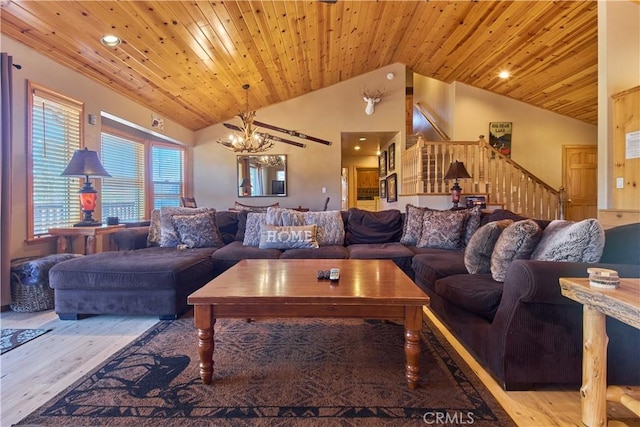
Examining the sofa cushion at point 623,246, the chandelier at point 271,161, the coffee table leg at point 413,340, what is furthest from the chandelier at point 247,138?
the sofa cushion at point 623,246

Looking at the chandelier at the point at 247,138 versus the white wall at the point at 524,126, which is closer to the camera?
the chandelier at the point at 247,138

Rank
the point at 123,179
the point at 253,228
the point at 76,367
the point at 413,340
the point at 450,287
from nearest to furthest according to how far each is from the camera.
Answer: the point at 413,340, the point at 76,367, the point at 450,287, the point at 253,228, the point at 123,179

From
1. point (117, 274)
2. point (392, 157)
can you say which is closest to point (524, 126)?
point (392, 157)

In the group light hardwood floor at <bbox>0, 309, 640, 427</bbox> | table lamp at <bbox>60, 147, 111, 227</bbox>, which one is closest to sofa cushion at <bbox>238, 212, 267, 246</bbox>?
light hardwood floor at <bbox>0, 309, 640, 427</bbox>

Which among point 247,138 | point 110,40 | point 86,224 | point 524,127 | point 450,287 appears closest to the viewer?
point 450,287

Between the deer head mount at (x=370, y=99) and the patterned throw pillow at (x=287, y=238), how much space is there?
393cm

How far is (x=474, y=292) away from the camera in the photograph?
2.01 meters

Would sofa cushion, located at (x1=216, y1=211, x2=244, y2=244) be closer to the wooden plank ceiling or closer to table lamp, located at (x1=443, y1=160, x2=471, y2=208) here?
the wooden plank ceiling

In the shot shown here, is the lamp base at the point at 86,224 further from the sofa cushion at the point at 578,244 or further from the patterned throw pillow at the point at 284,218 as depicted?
the sofa cushion at the point at 578,244

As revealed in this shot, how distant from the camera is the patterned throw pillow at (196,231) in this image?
3672 mm

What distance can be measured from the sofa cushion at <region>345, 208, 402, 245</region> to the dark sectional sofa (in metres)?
0.01

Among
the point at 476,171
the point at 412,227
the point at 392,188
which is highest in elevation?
the point at 476,171

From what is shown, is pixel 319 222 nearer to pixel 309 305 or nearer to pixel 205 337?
pixel 309 305

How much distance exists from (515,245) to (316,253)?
6.19 ft
